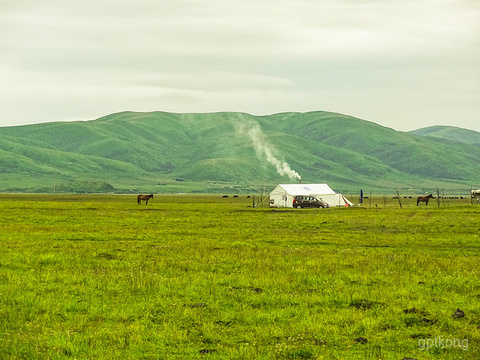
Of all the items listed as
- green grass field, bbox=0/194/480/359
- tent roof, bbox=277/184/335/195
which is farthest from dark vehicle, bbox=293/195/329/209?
green grass field, bbox=0/194/480/359

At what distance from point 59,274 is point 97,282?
2324mm

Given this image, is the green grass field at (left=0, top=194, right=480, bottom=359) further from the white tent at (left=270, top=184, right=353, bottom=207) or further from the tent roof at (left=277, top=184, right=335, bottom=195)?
the tent roof at (left=277, top=184, right=335, bottom=195)

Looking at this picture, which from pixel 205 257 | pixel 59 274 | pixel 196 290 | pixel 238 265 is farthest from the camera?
pixel 205 257

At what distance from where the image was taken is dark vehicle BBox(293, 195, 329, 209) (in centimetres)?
9675

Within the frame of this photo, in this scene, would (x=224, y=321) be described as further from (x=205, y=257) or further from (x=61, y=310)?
(x=205, y=257)

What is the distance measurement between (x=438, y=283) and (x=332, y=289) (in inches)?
151

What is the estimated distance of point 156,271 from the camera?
23.8 m

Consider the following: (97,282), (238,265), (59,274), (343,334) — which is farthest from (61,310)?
(238,265)

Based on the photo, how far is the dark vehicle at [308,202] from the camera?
96.8 metres

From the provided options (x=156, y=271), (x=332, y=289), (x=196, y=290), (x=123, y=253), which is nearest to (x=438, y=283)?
(x=332, y=289)

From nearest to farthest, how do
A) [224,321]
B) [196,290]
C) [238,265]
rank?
[224,321]
[196,290]
[238,265]

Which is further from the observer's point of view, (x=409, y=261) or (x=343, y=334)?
(x=409, y=261)

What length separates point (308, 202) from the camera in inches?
3819

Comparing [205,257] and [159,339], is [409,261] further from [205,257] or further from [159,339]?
[159,339]
